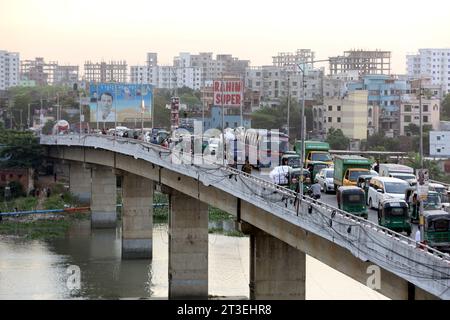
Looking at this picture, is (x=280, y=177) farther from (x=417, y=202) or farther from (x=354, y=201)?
(x=417, y=202)

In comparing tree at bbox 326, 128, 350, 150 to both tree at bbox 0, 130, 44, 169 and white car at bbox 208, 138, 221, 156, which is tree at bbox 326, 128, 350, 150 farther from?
white car at bbox 208, 138, 221, 156

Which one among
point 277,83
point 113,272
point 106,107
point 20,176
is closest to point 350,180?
point 113,272

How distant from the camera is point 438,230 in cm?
2614

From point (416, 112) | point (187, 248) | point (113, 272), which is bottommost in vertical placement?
point (113, 272)

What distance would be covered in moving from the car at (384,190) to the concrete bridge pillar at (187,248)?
1483cm

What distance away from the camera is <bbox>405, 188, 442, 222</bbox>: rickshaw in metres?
30.4

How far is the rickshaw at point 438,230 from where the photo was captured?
26.1 m

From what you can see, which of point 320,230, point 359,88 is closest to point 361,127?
point 359,88

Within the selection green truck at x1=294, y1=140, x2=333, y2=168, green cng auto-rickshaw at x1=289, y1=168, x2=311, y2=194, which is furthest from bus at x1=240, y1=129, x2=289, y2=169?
green cng auto-rickshaw at x1=289, y1=168, x2=311, y2=194

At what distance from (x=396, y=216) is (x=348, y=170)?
34.6 feet

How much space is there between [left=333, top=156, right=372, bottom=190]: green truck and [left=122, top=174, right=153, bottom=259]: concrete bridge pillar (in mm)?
23106

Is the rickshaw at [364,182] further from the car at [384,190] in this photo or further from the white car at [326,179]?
the white car at [326,179]

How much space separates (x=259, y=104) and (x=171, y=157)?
87.4 m

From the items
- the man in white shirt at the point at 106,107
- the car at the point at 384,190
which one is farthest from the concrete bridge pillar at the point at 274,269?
the man in white shirt at the point at 106,107
